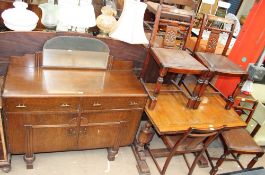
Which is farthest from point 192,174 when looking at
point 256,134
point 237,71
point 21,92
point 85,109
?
point 21,92

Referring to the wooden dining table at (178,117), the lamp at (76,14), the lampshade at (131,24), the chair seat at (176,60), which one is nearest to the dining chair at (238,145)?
the wooden dining table at (178,117)

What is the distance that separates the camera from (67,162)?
8.52ft

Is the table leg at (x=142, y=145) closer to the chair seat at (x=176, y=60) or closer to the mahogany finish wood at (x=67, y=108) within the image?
the mahogany finish wood at (x=67, y=108)

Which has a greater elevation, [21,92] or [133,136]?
[21,92]

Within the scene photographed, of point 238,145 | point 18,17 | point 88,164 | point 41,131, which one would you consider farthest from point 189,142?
point 18,17

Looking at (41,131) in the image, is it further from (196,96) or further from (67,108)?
(196,96)

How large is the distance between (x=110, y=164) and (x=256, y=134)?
1809mm

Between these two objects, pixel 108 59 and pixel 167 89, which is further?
pixel 167 89

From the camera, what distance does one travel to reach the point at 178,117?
243 centimetres

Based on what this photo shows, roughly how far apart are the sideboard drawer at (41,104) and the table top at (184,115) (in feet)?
2.38

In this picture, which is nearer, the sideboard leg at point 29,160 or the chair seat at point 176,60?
the chair seat at point 176,60

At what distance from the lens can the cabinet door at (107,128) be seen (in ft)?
7.73

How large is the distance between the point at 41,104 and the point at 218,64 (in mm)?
1724

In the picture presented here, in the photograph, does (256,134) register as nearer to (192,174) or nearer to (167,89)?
(192,174)
